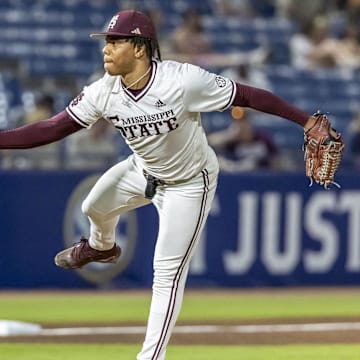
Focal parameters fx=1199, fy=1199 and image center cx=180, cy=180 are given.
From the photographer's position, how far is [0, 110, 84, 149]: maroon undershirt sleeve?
677 centimetres

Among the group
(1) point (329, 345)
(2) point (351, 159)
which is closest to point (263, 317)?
(1) point (329, 345)

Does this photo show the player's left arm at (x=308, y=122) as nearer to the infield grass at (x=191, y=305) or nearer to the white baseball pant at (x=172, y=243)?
the white baseball pant at (x=172, y=243)

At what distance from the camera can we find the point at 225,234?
495 inches

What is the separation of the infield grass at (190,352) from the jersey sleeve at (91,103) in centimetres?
205

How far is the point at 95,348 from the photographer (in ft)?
28.8

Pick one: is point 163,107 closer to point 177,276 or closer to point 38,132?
point 38,132

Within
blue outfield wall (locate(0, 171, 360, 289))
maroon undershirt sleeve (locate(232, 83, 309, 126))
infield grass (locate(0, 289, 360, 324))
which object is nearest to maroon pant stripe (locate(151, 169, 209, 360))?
maroon undershirt sleeve (locate(232, 83, 309, 126))

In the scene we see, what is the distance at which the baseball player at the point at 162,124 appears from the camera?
21.8ft

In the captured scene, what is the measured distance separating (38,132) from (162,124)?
2.34 ft

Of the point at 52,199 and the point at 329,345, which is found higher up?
the point at 52,199

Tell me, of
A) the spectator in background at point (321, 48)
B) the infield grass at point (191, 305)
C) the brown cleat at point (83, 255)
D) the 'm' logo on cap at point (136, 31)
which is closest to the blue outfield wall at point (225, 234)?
the infield grass at point (191, 305)

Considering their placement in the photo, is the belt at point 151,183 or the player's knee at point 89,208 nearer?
the belt at point 151,183

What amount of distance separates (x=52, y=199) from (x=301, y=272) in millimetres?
2780

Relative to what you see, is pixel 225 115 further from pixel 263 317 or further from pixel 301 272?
pixel 263 317
